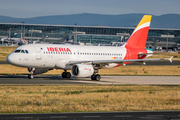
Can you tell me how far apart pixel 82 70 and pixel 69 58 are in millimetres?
4042

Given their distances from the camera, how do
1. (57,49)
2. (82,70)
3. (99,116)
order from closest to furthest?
1. (99,116)
2. (82,70)
3. (57,49)

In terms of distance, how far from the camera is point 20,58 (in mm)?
36594

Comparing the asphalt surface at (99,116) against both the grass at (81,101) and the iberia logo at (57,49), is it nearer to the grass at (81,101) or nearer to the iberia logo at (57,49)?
the grass at (81,101)

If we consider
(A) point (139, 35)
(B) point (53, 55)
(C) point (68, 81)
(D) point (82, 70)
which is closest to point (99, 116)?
(D) point (82, 70)

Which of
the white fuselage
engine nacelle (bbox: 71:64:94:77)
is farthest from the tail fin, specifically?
engine nacelle (bbox: 71:64:94:77)

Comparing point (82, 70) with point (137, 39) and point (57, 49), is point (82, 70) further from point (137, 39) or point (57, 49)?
point (137, 39)

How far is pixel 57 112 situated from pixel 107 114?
126 inches

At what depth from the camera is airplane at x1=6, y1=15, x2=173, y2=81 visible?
37281 millimetres

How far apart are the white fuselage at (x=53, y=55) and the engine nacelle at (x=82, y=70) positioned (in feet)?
7.05

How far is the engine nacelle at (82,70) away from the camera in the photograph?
37231 mm

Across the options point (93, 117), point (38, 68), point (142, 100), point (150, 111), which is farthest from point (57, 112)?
point (38, 68)

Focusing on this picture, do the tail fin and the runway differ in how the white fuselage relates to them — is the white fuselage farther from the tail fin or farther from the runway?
the tail fin

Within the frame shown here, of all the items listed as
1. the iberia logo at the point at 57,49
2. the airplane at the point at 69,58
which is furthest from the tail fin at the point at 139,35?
the iberia logo at the point at 57,49

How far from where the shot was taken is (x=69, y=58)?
133ft
